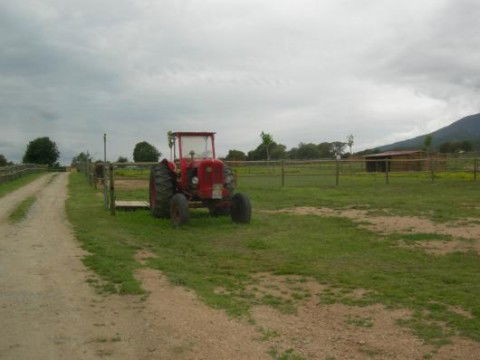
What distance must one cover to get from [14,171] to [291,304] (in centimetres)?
3299

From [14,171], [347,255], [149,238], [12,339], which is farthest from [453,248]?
A: [14,171]

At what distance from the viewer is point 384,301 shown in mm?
5488

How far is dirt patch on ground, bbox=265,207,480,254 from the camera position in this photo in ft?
27.4

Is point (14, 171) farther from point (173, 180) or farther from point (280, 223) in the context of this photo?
point (280, 223)

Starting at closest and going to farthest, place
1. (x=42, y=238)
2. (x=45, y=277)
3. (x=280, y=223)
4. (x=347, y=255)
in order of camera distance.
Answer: (x=45, y=277) < (x=347, y=255) < (x=42, y=238) < (x=280, y=223)

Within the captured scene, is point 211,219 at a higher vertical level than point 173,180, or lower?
lower

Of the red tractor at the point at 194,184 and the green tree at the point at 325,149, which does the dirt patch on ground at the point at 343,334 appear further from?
the green tree at the point at 325,149

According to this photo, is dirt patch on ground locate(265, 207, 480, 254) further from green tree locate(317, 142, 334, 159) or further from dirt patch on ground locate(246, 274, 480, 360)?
green tree locate(317, 142, 334, 159)

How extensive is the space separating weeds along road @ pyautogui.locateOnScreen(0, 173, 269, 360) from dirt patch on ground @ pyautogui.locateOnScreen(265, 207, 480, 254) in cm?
437

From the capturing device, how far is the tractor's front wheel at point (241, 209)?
1159 cm

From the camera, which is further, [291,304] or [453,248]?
[453,248]

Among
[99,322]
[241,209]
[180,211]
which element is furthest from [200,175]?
[99,322]

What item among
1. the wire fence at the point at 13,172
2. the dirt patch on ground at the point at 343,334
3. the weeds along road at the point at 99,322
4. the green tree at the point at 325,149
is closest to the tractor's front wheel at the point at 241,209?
the weeds along road at the point at 99,322

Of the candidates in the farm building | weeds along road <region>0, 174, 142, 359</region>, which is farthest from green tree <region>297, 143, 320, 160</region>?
weeds along road <region>0, 174, 142, 359</region>
